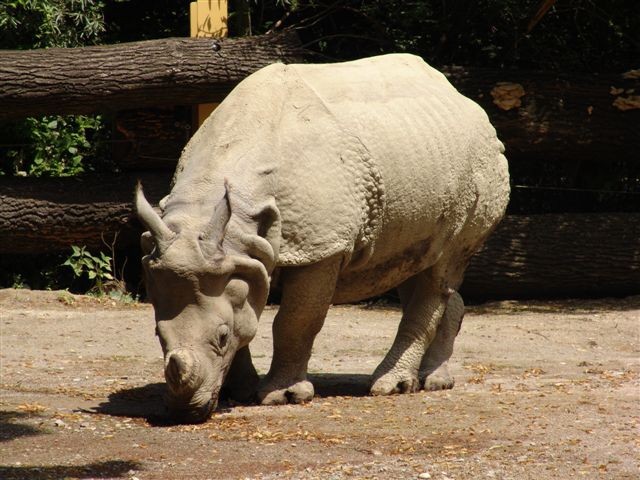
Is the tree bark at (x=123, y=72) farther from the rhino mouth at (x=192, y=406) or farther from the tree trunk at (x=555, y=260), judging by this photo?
the rhino mouth at (x=192, y=406)

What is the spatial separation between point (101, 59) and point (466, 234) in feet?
17.9

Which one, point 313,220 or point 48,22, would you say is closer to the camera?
point 313,220

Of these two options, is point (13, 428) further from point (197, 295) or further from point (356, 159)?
point (356, 159)

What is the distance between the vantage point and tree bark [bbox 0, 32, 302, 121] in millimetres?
11820

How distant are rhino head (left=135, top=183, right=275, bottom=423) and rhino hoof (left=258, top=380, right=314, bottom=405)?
657 mm

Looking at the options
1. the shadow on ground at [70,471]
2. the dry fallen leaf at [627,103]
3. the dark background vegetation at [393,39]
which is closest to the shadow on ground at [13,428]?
the shadow on ground at [70,471]

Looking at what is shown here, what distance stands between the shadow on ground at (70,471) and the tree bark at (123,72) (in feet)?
23.0

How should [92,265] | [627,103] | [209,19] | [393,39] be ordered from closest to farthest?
[92,265]
[209,19]
[627,103]
[393,39]

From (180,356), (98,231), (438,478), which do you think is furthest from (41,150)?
(438,478)

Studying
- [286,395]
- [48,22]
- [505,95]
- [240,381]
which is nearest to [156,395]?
[240,381]

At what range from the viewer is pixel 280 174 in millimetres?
6605

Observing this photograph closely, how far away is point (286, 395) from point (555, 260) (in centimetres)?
641

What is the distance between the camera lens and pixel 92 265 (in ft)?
40.8

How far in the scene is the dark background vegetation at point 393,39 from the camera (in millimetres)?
13289
